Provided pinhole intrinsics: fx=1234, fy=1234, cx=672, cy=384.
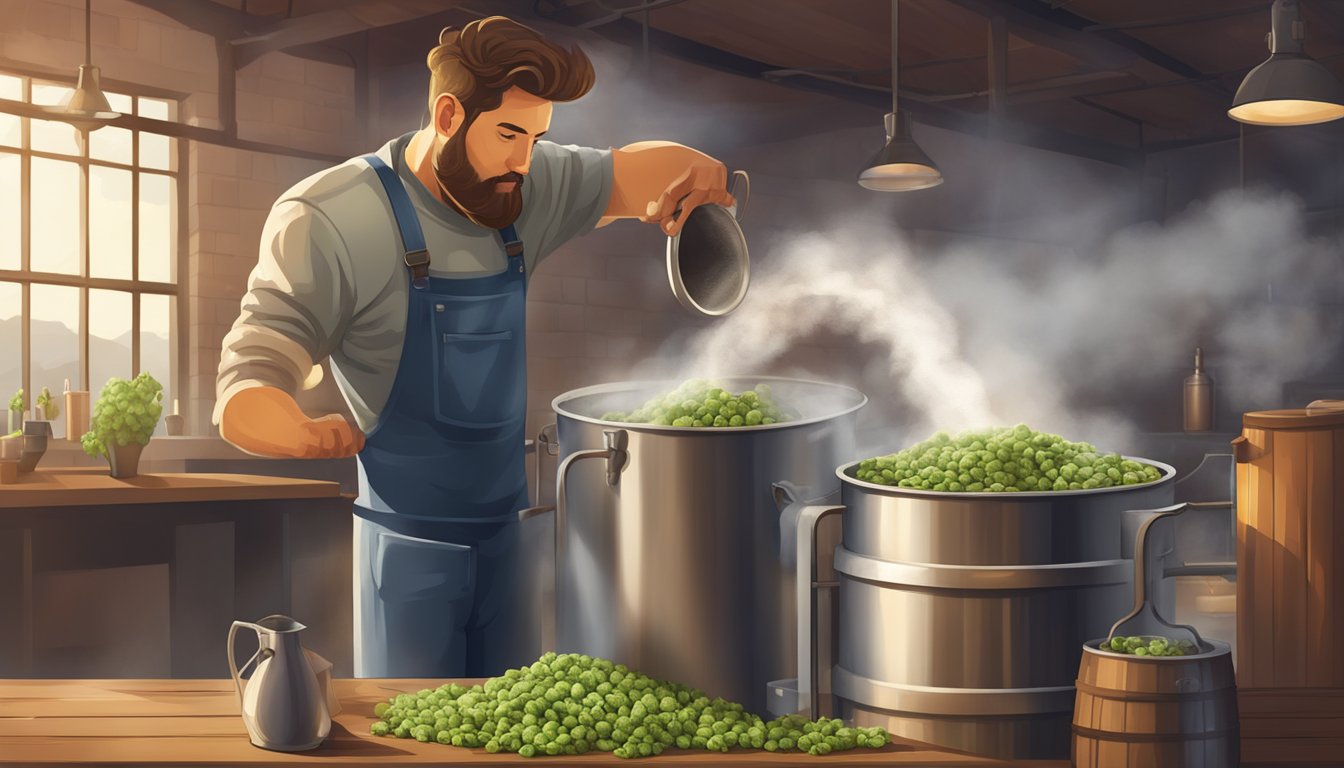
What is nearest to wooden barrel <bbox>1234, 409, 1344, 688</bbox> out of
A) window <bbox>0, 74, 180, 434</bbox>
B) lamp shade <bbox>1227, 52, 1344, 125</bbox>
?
lamp shade <bbox>1227, 52, 1344, 125</bbox>

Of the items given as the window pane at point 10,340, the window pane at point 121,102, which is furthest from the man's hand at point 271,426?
the window pane at point 121,102

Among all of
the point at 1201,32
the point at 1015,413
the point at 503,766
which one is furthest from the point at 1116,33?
the point at 503,766

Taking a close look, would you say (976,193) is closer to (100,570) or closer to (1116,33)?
(1116,33)

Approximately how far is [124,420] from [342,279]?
2.09m

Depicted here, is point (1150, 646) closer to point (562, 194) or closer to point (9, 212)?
point (562, 194)

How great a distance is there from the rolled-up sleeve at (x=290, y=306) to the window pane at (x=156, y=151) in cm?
462

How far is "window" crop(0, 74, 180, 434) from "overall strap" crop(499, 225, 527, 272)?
14.7 ft

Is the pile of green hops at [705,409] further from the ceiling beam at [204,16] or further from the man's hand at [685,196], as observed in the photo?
the ceiling beam at [204,16]

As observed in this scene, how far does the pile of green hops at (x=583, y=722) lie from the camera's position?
152 centimetres

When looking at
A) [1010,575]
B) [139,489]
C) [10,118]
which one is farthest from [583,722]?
[10,118]

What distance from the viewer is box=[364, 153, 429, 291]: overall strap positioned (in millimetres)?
1980

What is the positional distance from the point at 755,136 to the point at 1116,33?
2.02 m

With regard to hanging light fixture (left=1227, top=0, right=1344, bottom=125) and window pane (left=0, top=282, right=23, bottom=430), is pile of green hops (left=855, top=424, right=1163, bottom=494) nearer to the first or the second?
hanging light fixture (left=1227, top=0, right=1344, bottom=125)

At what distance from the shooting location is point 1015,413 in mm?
7922
